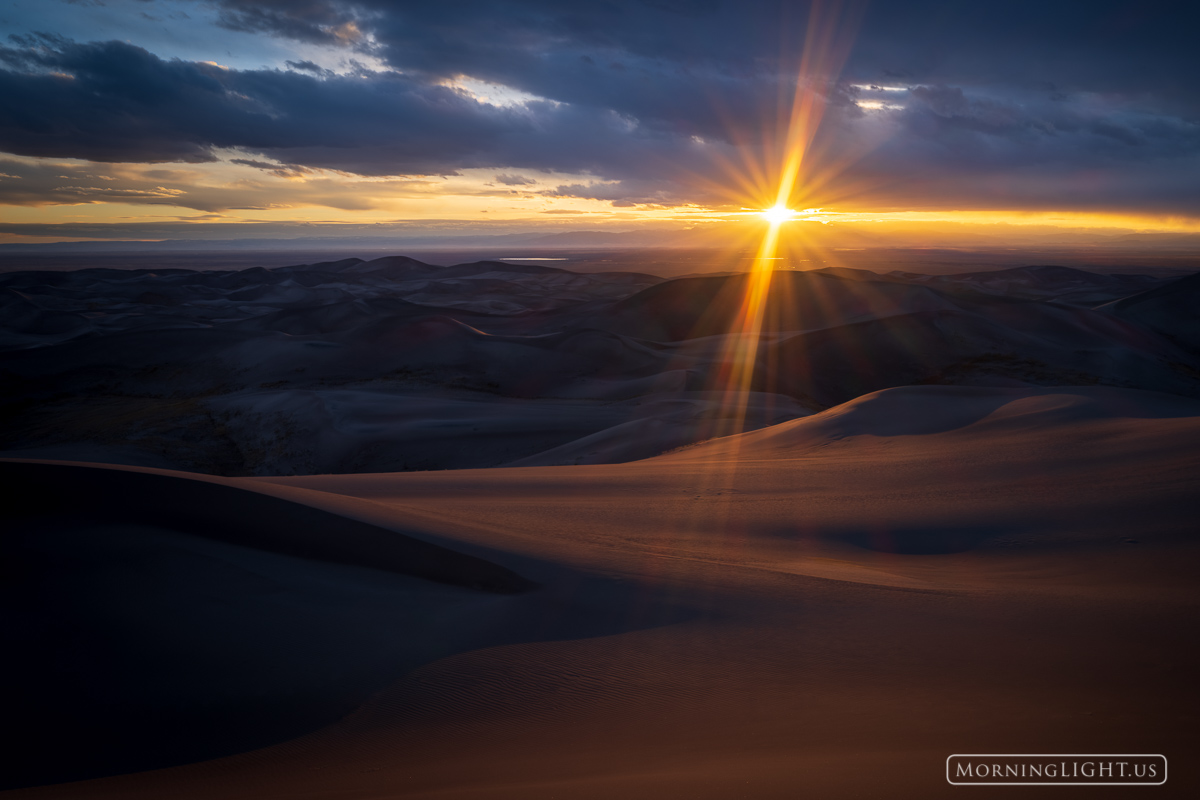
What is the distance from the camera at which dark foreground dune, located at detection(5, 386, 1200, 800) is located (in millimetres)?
2066

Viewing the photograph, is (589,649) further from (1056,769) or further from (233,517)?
(233,517)

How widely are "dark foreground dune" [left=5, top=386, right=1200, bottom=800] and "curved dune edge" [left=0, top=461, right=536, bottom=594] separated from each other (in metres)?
0.02

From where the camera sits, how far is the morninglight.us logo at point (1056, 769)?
1.75 metres

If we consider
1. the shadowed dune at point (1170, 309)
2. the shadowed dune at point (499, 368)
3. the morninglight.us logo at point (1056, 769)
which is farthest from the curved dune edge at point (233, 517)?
the shadowed dune at point (1170, 309)

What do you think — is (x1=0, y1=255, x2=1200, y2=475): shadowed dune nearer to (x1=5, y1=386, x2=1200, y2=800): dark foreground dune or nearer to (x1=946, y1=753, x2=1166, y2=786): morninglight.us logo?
(x1=5, y1=386, x2=1200, y2=800): dark foreground dune

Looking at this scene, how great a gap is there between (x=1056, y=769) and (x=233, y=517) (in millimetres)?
3805

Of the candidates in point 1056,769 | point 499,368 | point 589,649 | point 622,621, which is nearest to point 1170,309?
point 499,368

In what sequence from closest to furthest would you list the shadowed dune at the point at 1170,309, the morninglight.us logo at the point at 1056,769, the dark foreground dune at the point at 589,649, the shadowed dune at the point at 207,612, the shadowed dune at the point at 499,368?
the morninglight.us logo at the point at 1056,769
the dark foreground dune at the point at 589,649
the shadowed dune at the point at 207,612
the shadowed dune at the point at 499,368
the shadowed dune at the point at 1170,309

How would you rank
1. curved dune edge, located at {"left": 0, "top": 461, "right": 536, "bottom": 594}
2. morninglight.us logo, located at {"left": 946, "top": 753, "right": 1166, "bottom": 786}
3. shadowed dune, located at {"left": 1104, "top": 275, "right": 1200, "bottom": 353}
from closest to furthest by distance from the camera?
morninglight.us logo, located at {"left": 946, "top": 753, "right": 1166, "bottom": 786}, curved dune edge, located at {"left": 0, "top": 461, "right": 536, "bottom": 594}, shadowed dune, located at {"left": 1104, "top": 275, "right": 1200, "bottom": 353}

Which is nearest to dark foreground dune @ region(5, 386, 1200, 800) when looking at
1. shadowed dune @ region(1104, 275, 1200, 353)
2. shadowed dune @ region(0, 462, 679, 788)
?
shadowed dune @ region(0, 462, 679, 788)

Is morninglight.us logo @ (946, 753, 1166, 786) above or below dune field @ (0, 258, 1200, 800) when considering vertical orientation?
above

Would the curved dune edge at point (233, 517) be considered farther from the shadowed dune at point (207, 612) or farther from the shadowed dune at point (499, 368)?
the shadowed dune at point (499, 368)

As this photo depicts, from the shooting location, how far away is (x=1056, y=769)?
73.2 inches

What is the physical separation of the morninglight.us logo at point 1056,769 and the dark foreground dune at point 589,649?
0.17 ft
